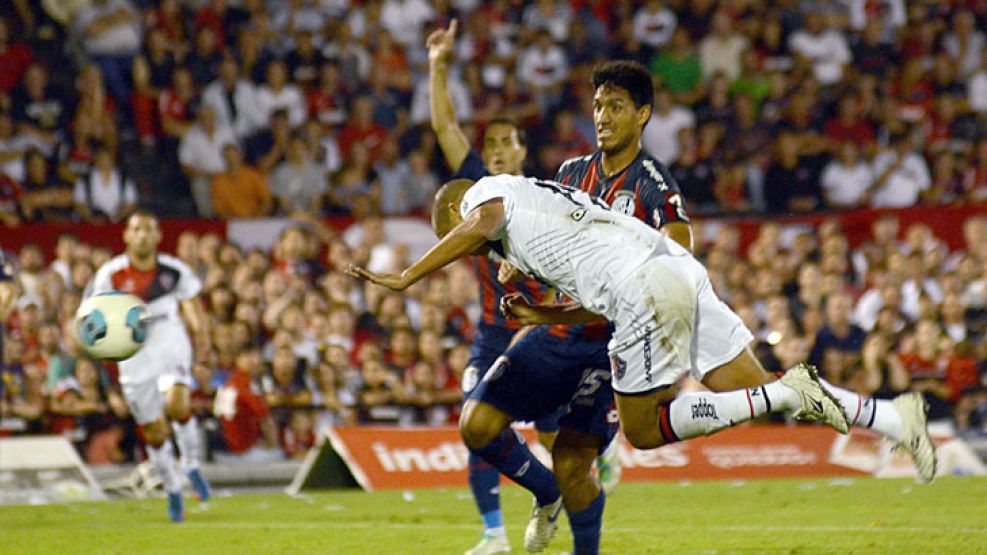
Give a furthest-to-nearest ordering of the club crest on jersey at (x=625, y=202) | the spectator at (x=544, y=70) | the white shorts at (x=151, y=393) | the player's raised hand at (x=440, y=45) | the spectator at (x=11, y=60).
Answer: the spectator at (x=544, y=70)
the spectator at (x=11, y=60)
the white shorts at (x=151, y=393)
the player's raised hand at (x=440, y=45)
the club crest on jersey at (x=625, y=202)

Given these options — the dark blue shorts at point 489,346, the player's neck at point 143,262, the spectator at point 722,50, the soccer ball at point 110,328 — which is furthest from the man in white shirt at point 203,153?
the dark blue shorts at point 489,346

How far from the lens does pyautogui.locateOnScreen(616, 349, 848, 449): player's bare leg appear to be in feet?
24.6

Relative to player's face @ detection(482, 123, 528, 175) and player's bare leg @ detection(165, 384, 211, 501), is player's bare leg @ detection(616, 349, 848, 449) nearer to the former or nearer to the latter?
player's face @ detection(482, 123, 528, 175)

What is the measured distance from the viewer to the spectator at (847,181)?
19.0m

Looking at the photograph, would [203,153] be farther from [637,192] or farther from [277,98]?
[637,192]

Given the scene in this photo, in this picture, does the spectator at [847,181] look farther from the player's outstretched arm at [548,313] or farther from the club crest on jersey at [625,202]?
the player's outstretched arm at [548,313]

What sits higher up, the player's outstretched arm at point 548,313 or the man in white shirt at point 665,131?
the man in white shirt at point 665,131

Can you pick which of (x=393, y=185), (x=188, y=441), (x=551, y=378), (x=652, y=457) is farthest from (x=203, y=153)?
(x=551, y=378)

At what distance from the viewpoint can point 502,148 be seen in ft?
34.5

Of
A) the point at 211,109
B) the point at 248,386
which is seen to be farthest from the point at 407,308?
the point at 211,109

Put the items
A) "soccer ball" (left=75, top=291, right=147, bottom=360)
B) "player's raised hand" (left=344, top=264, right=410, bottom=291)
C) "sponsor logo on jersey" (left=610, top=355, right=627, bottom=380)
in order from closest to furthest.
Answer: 1. "player's raised hand" (left=344, top=264, right=410, bottom=291)
2. "sponsor logo on jersey" (left=610, top=355, right=627, bottom=380)
3. "soccer ball" (left=75, top=291, right=147, bottom=360)

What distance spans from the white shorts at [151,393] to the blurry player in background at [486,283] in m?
3.55

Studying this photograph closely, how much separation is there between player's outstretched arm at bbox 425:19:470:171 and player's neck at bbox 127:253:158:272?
3885 mm

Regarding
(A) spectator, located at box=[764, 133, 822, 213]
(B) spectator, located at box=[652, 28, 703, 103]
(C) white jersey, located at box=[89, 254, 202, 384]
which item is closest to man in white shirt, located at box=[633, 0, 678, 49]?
(B) spectator, located at box=[652, 28, 703, 103]
